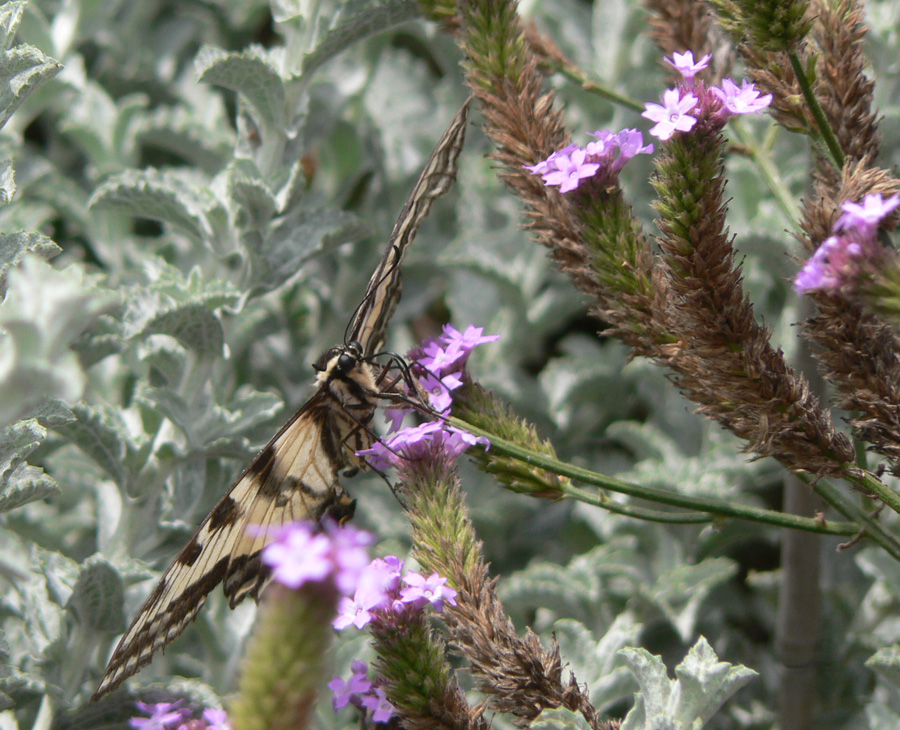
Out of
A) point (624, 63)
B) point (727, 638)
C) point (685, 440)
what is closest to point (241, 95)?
point (624, 63)

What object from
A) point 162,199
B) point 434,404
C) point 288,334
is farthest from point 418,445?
point 288,334

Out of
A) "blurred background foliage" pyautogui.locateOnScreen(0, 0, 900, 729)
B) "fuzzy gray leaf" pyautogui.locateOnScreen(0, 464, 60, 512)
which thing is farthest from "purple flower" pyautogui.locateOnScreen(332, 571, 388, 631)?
"fuzzy gray leaf" pyautogui.locateOnScreen(0, 464, 60, 512)

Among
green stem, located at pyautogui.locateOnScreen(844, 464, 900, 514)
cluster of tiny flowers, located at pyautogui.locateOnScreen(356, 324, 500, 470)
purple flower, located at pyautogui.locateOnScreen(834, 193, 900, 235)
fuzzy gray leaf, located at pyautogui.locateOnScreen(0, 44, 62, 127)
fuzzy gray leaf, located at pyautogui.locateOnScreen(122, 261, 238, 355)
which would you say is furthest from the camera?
fuzzy gray leaf, located at pyautogui.locateOnScreen(122, 261, 238, 355)

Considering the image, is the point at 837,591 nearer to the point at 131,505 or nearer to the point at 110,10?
the point at 131,505

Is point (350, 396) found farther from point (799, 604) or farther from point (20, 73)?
point (799, 604)

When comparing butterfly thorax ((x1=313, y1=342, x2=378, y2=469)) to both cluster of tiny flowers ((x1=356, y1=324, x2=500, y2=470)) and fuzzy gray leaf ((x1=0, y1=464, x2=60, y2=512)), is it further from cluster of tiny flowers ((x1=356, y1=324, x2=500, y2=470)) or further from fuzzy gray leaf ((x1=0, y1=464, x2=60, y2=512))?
fuzzy gray leaf ((x1=0, y1=464, x2=60, y2=512))
